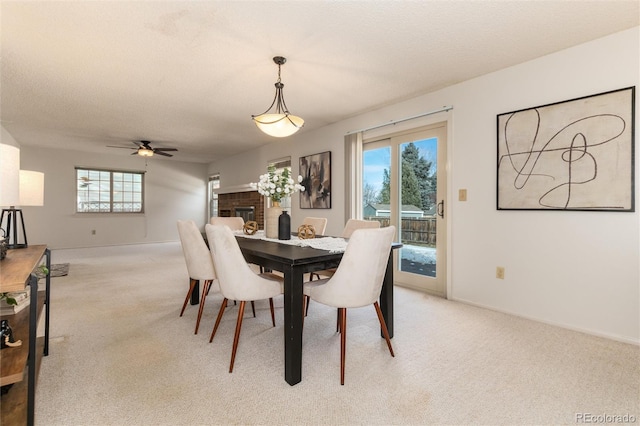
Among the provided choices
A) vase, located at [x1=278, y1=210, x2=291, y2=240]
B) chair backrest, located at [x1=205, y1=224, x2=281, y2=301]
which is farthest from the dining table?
vase, located at [x1=278, y1=210, x2=291, y2=240]

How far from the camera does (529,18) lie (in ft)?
6.90

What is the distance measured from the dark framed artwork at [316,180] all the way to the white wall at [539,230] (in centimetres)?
156

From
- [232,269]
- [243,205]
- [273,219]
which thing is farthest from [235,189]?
[232,269]

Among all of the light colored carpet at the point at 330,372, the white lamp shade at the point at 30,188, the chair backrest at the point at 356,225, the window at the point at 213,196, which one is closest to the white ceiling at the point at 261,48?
the white lamp shade at the point at 30,188

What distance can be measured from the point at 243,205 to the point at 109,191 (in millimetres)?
3473

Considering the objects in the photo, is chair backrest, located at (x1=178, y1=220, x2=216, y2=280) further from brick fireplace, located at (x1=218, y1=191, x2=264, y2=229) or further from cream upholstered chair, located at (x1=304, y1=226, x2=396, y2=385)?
brick fireplace, located at (x1=218, y1=191, x2=264, y2=229)

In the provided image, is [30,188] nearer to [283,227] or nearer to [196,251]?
[196,251]

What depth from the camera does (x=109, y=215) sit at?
24.9ft

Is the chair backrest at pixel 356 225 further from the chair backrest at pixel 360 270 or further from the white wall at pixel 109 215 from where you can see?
the white wall at pixel 109 215

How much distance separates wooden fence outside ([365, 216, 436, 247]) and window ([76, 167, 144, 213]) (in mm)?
7175

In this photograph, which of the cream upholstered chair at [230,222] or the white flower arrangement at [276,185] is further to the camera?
the cream upholstered chair at [230,222]

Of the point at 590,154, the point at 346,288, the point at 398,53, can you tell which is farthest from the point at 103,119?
the point at 590,154

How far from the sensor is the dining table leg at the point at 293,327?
5.57 ft

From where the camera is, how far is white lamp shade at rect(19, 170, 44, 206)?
2154mm
